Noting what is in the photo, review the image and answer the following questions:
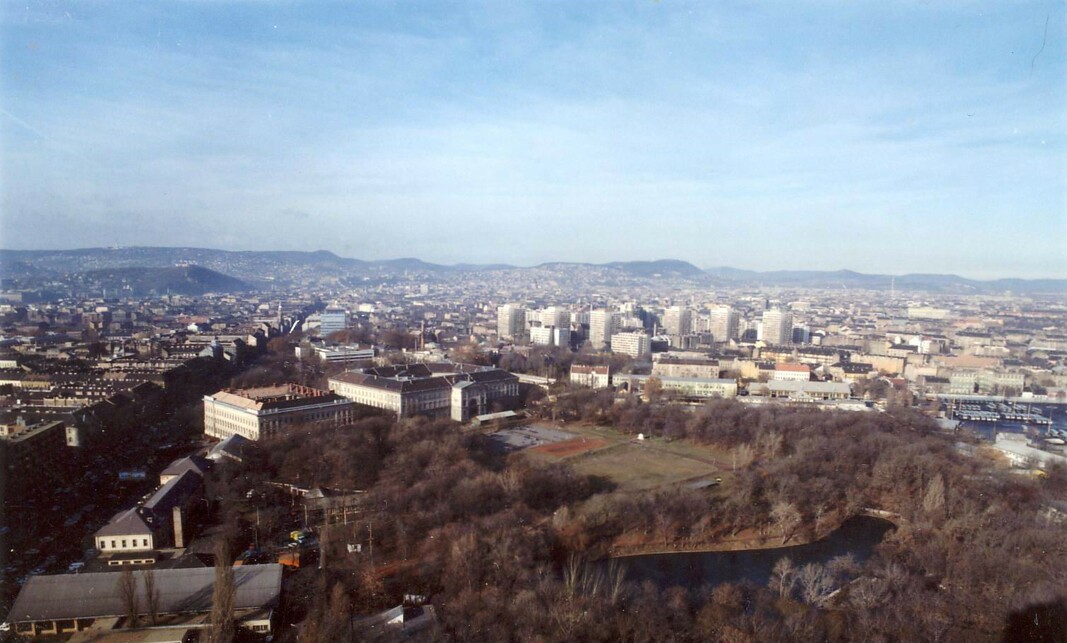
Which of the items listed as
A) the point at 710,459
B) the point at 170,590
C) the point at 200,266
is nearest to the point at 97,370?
the point at 170,590

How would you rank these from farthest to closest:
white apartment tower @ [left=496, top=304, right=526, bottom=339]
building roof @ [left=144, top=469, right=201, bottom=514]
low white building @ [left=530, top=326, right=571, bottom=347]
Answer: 1. white apartment tower @ [left=496, top=304, right=526, bottom=339]
2. low white building @ [left=530, top=326, right=571, bottom=347]
3. building roof @ [left=144, top=469, right=201, bottom=514]

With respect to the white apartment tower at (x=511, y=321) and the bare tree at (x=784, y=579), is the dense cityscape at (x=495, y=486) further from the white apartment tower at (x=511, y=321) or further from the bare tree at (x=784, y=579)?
the white apartment tower at (x=511, y=321)

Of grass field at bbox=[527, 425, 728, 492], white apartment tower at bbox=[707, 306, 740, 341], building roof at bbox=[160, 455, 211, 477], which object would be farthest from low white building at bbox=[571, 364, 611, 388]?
white apartment tower at bbox=[707, 306, 740, 341]

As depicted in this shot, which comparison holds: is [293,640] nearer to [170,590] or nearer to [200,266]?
[170,590]

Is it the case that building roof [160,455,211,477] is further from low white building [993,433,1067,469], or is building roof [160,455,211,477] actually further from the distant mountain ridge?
the distant mountain ridge

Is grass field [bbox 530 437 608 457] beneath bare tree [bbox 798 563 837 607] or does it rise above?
beneath

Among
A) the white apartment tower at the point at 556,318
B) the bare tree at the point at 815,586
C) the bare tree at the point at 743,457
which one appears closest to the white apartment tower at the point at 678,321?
the white apartment tower at the point at 556,318
